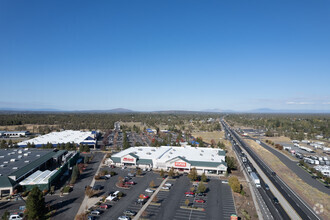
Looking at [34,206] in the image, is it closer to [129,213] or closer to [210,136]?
[129,213]

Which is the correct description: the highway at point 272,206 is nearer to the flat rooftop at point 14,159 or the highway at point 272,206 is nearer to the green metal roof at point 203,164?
the green metal roof at point 203,164

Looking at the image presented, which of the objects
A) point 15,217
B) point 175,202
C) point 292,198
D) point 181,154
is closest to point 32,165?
point 15,217

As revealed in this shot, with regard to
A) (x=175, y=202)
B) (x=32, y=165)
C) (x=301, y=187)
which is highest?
(x=32, y=165)

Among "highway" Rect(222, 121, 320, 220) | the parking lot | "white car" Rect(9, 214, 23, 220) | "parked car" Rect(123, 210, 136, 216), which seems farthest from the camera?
"highway" Rect(222, 121, 320, 220)

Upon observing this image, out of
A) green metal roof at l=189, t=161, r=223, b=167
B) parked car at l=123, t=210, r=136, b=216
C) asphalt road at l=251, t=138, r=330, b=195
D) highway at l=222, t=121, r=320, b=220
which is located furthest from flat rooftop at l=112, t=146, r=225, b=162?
parked car at l=123, t=210, r=136, b=216

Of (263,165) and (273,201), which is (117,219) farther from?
(263,165)

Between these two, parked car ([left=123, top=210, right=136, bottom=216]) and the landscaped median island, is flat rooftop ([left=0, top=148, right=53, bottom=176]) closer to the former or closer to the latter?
parked car ([left=123, top=210, right=136, bottom=216])
